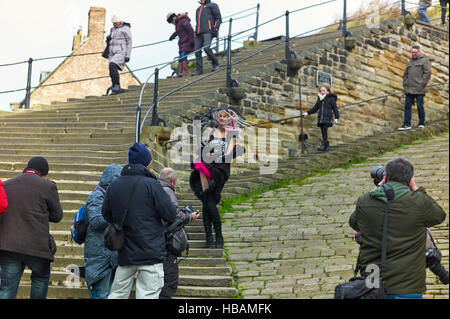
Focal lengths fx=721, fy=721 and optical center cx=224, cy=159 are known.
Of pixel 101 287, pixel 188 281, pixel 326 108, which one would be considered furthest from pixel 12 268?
pixel 326 108

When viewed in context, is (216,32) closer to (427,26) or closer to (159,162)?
(159,162)

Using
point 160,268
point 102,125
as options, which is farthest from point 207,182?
point 102,125

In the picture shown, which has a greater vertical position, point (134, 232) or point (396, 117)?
point (396, 117)

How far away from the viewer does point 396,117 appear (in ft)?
55.0

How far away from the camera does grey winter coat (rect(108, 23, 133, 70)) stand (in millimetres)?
14578

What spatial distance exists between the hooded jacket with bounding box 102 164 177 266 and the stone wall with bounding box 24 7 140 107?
28561 mm

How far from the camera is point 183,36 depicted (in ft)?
52.0

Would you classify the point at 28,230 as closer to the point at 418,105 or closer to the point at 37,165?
the point at 37,165

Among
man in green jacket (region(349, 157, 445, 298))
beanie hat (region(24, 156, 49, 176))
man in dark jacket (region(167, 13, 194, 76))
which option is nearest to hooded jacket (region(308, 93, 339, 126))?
man in dark jacket (region(167, 13, 194, 76))

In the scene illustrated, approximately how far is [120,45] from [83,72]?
67.6 ft

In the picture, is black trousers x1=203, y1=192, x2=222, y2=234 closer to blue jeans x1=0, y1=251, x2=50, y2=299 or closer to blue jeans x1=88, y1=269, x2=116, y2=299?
blue jeans x1=88, y1=269, x2=116, y2=299

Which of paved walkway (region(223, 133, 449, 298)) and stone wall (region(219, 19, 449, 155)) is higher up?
stone wall (region(219, 19, 449, 155))

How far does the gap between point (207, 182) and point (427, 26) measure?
11.7m

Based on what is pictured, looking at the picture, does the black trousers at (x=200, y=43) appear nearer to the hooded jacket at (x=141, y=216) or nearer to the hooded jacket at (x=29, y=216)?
the hooded jacket at (x=29, y=216)
